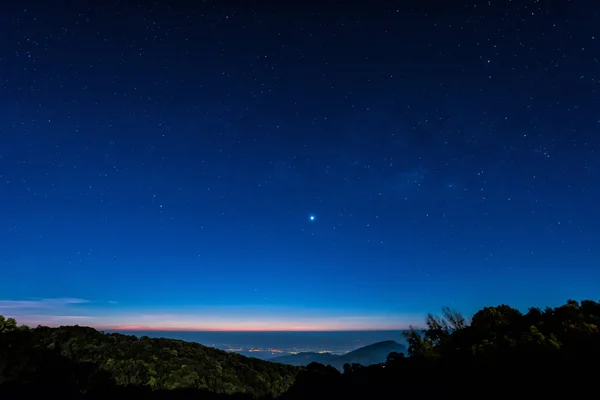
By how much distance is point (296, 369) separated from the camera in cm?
2466

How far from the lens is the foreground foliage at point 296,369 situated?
1577 centimetres

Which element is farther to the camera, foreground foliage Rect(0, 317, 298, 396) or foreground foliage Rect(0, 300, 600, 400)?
foreground foliage Rect(0, 317, 298, 396)

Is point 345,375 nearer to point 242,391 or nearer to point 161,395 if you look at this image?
point 242,391

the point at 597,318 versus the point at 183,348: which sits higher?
the point at 597,318

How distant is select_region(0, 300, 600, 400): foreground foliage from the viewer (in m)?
15.8

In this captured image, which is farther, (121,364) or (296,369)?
(296,369)

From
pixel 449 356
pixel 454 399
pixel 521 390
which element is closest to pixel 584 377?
pixel 521 390

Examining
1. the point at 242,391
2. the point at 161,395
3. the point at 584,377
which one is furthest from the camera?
the point at 242,391

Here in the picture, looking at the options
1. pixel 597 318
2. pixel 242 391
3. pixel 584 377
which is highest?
pixel 597 318

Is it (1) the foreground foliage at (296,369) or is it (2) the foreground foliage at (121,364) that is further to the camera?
(2) the foreground foliage at (121,364)

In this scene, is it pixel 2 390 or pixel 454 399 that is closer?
pixel 2 390

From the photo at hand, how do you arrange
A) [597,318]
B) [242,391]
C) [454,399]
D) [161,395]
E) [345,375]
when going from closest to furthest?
[454,399]
[161,395]
[242,391]
[345,375]
[597,318]

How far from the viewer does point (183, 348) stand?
2370 cm

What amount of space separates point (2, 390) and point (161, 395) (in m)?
6.33
